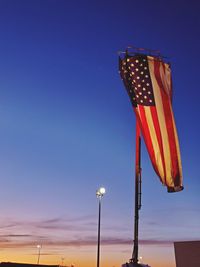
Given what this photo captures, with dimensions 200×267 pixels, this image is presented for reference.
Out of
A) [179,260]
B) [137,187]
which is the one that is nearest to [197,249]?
[179,260]

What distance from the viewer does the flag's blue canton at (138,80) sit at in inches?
593

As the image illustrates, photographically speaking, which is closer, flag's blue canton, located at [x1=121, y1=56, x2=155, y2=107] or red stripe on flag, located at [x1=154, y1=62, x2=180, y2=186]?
red stripe on flag, located at [x1=154, y1=62, x2=180, y2=186]

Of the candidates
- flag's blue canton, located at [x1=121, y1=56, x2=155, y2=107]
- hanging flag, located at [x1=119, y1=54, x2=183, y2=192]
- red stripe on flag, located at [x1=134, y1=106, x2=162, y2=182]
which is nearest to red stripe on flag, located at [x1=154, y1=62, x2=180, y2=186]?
hanging flag, located at [x1=119, y1=54, x2=183, y2=192]

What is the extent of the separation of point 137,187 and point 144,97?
3.61 meters

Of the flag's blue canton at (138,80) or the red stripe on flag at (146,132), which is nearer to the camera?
the red stripe on flag at (146,132)

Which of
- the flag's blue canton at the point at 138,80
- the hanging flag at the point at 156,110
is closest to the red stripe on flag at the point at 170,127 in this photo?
the hanging flag at the point at 156,110

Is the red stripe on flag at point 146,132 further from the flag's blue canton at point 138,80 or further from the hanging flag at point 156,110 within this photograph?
the flag's blue canton at point 138,80

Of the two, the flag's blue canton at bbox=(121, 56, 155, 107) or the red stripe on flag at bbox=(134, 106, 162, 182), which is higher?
the flag's blue canton at bbox=(121, 56, 155, 107)

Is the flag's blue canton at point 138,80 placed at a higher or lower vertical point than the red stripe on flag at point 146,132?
higher

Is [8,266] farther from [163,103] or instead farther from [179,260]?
[163,103]

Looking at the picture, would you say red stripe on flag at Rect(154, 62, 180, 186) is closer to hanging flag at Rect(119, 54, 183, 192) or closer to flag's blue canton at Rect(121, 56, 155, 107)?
hanging flag at Rect(119, 54, 183, 192)

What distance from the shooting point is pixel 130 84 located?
15.5 meters

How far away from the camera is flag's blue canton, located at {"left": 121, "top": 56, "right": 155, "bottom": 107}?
1505 centimetres

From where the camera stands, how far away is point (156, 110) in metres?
15.0
